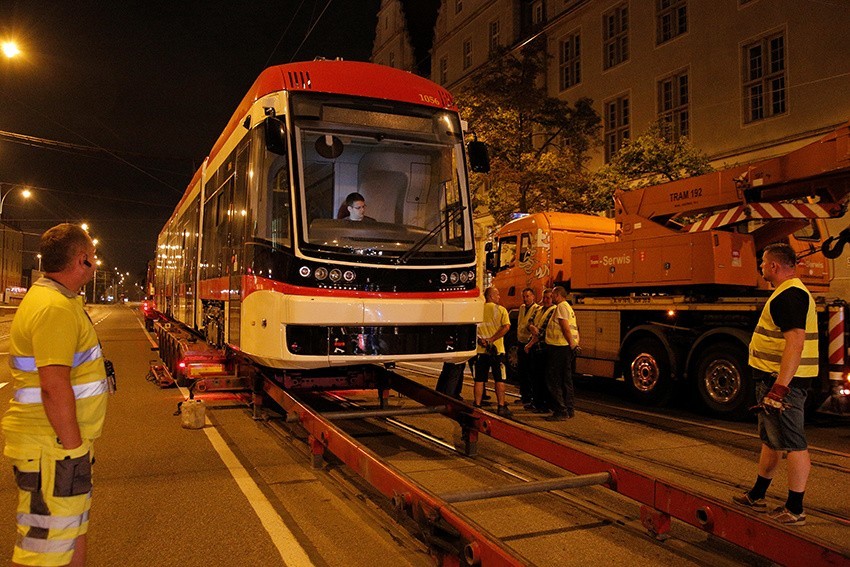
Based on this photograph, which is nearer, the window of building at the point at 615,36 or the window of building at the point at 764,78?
the window of building at the point at 764,78

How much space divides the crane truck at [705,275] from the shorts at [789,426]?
4.33 m

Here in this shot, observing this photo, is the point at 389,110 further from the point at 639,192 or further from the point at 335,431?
the point at 639,192

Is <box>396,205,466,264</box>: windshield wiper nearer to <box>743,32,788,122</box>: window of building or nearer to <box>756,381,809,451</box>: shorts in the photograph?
<box>756,381,809,451</box>: shorts

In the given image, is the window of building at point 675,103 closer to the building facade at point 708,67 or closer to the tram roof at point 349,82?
the building facade at point 708,67

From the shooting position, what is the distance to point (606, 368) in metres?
11.2

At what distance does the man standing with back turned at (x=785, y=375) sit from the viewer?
4.56 meters

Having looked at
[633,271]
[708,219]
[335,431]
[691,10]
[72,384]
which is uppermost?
[691,10]

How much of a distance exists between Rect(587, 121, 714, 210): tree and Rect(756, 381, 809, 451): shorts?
1413 cm

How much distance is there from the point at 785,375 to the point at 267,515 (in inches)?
150

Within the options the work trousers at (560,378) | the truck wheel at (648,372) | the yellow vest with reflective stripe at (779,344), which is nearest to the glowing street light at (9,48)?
the work trousers at (560,378)

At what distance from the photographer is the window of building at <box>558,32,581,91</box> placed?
2856 centimetres

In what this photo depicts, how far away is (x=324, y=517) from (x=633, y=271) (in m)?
7.31

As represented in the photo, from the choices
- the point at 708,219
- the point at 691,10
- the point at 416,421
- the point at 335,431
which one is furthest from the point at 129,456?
the point at 691,10

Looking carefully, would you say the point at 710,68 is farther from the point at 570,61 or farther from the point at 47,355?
the point at 47,355
